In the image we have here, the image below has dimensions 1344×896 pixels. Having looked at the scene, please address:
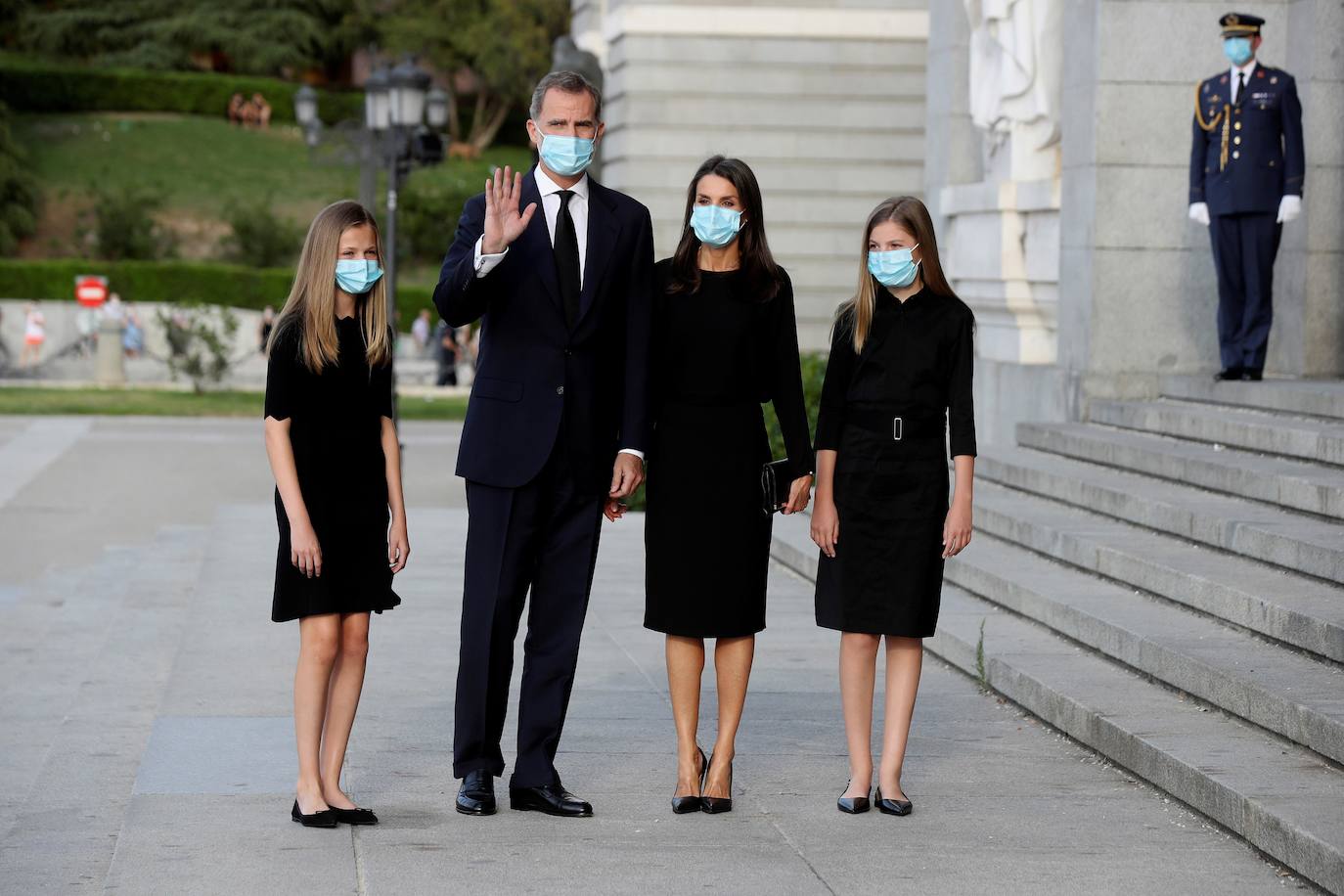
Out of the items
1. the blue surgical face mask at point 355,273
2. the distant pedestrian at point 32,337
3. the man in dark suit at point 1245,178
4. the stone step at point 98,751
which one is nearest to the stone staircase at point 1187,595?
the man in dark suit at point 1245,178

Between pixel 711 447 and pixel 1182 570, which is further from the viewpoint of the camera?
pixel 1182 570

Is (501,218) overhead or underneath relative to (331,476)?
overhead

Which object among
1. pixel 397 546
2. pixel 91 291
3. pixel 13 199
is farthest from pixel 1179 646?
pixel 13 199

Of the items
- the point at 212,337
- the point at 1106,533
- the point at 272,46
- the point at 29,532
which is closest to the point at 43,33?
the point at 272,46

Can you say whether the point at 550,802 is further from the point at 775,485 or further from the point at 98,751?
the point at 98,751

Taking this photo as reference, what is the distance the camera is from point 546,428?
569 centimetres

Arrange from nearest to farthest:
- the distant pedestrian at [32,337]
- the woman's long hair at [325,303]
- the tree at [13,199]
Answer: the woman's long hair at [325,303] < the distant pedestrian at [32,337] < the tree at [13,199]

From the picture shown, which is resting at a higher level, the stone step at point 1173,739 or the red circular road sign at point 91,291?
the red circular road sign at point 91,291

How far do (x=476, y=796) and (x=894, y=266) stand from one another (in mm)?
2075

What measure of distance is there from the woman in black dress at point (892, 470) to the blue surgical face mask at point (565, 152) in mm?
932

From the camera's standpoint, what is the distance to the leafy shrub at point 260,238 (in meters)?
57.1

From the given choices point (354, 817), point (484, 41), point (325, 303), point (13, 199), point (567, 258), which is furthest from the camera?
point (484, 41)

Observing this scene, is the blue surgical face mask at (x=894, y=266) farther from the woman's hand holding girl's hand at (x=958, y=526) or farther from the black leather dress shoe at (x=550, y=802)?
the black leather dress shoe at (x=550, y=802)

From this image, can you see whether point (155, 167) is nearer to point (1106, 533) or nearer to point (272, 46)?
point (272, 46)
